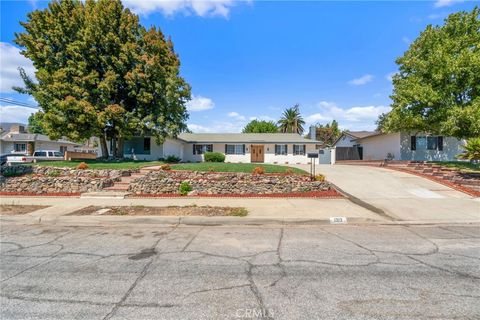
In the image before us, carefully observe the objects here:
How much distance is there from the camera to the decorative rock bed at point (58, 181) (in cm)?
1344

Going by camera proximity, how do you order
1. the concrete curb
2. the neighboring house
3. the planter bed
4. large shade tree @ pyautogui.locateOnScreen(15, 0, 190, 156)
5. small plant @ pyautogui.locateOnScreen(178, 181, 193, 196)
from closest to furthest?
the concrete curb, small plant @ pyautogui.locateOnScreen(178, 181, 193, 196), the planter bed, large shade tree @ pyautogui.locateOnScreen(15, 0, 190, 156), the neighboring house

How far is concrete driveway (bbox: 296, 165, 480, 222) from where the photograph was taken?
8.31m

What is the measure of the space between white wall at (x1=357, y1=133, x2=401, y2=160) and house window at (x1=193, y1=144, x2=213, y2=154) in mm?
17880

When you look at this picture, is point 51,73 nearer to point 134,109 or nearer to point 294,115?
point 134,109

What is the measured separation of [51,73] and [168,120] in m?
8.31

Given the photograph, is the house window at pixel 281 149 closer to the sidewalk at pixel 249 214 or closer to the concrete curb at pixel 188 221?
the sidewalk at pixel 249 214

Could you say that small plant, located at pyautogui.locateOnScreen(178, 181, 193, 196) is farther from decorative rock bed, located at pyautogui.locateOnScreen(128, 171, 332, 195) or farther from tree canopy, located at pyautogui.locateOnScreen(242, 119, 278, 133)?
tree canopy, located at pyautogui.locateOnScreen(242, 119, 278, 133)

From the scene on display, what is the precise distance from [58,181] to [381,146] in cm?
2681

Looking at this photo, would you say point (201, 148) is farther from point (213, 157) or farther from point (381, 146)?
point (381, 146)

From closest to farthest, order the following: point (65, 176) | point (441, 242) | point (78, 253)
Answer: point (78, 253)
point (441, 242)
point (65, 176)

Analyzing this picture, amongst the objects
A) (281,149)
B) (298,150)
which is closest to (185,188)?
(281,149)

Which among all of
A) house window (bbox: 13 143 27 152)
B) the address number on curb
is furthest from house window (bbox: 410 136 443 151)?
house window (bbox: 13 143 27 152)

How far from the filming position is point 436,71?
1698 centimetres

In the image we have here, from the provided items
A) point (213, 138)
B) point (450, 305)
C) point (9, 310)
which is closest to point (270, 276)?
point (450, 305)
